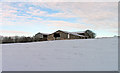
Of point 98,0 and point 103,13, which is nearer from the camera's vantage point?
point 98,0

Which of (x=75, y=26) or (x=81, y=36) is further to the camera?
(x=81, y=36)

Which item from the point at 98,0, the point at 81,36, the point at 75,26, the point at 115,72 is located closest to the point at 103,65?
the point at 115,72

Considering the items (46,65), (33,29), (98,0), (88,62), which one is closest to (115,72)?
(88,62)

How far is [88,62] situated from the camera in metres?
1.21

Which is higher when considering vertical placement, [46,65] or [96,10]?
[96,10]

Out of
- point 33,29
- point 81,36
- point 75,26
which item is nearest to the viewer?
point 33,29

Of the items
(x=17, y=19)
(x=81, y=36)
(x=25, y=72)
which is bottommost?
(x=25, y=72)

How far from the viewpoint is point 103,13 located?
2371mm

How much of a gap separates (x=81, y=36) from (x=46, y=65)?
517cm

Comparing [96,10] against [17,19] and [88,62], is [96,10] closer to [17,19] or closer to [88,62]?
[88,62]

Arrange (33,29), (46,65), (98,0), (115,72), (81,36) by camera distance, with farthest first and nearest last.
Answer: (81,36) < (33,29) < (98,0) < (46,65) < (115,72)

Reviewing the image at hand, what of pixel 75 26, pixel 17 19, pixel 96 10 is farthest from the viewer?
pixel 75 26

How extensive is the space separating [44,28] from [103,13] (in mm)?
1796

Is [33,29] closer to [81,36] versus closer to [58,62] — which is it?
[58,62]
